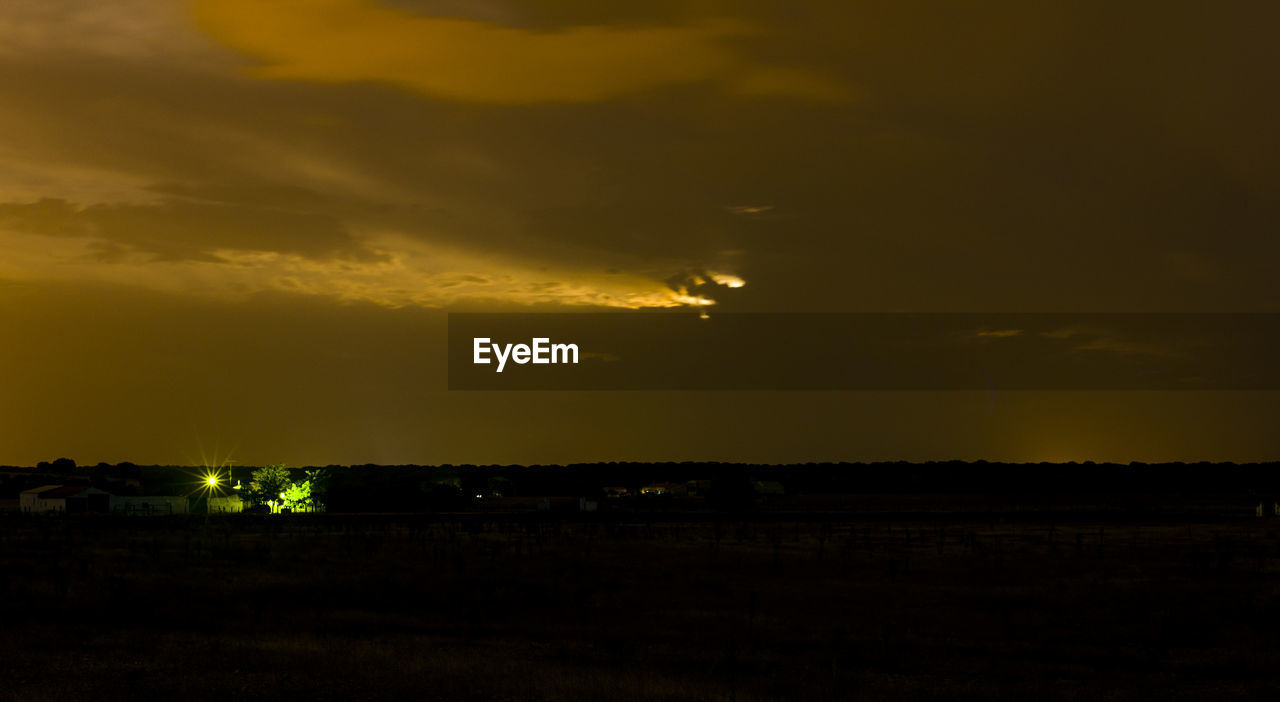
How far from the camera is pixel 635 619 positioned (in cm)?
3106

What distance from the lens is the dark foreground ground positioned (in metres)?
20.7

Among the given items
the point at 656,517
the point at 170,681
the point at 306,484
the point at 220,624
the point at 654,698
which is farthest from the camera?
the point at 306,484

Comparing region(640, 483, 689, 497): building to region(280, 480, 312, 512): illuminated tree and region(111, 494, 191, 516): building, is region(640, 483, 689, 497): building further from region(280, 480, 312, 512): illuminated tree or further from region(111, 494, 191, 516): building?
region(111, 494, 191, 516): building

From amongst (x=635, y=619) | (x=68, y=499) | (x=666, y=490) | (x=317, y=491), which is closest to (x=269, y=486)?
(x=317, y=491)

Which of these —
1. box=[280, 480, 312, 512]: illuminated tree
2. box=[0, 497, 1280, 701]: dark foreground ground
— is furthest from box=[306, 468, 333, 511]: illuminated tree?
box=[0, 497, 1280, 701]: dark foreground ground

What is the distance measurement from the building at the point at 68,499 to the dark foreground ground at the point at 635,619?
72563mm

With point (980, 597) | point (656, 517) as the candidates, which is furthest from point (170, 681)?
point (656, 517)

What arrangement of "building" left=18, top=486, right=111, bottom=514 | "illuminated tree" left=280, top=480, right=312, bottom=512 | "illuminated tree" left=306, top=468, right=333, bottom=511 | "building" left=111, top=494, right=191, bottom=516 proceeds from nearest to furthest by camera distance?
1. "building" left=111, top=494, right=191, bottom=516
2. "illuminated tree" left=306, top=468, right=333, bottom=511
3. "illuminated tree" left=280, top=480, right=312, bottom=512
4. "building" left=18, top=486, right=111, bottom=514

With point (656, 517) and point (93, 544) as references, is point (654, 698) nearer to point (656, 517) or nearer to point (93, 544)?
point (93, 544)

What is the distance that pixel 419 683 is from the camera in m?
20.2

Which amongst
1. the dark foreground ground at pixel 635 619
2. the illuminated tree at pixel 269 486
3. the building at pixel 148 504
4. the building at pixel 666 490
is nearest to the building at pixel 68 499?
the building at pixel 148 504

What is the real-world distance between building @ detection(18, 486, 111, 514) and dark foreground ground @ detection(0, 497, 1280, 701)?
7256 centimetres

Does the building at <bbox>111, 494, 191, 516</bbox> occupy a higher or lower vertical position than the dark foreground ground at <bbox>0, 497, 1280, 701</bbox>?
higher

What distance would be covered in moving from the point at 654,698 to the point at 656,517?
7023cm
